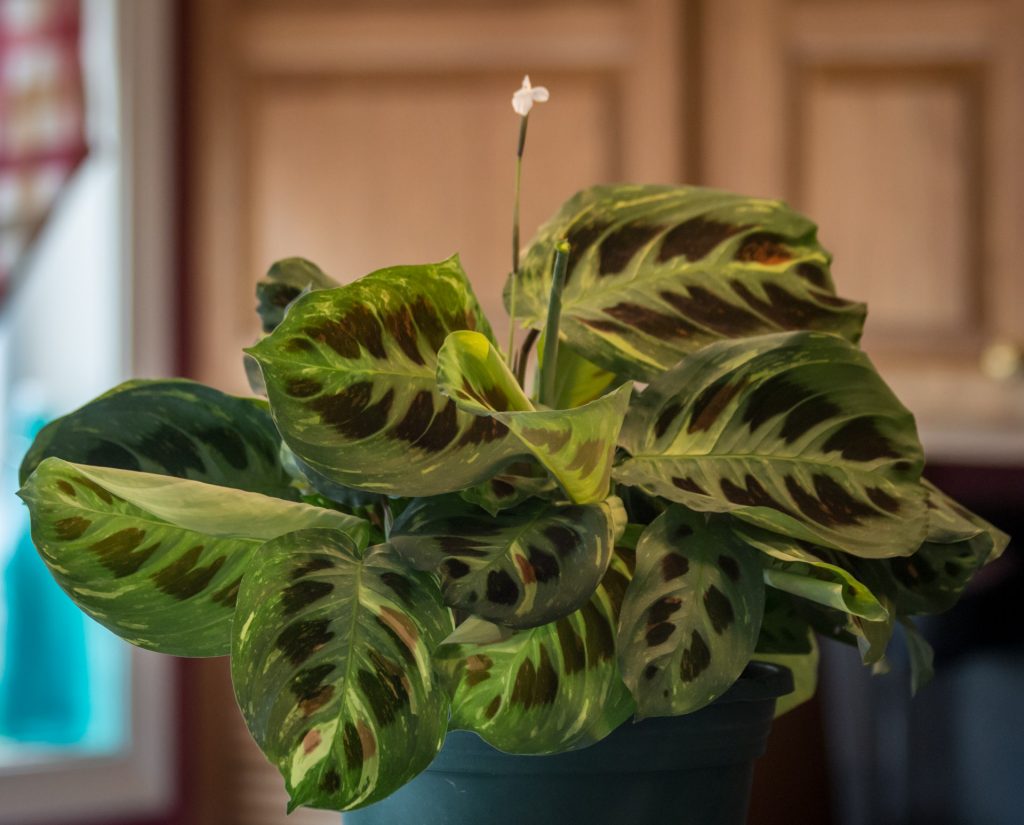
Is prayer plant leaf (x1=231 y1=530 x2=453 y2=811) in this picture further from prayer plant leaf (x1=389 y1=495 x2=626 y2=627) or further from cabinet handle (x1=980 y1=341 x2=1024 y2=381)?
cabinet handle (x1=980 y1=341 x2=1024 y2=381)

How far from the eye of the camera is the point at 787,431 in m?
0.29

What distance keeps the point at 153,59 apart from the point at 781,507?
5.06ft

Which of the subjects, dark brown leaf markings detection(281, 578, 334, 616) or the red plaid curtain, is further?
the red plaid curtain

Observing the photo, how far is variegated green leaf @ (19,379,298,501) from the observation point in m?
0.31

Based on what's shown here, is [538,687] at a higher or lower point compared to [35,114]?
lower

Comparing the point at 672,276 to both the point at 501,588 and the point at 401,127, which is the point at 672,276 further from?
the point at 401,127

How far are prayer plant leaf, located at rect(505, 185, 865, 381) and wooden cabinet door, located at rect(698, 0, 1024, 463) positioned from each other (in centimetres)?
124

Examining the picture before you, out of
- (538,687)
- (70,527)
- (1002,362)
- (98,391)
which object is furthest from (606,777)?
(98,391)

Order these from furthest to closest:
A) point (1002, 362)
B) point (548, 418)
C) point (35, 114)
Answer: point (35, 114), point (1002, 362), point (548, 418)

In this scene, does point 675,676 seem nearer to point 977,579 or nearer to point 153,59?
point 977,579

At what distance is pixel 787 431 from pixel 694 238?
7 centimetres

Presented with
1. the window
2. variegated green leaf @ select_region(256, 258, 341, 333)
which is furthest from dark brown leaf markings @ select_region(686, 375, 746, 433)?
the window

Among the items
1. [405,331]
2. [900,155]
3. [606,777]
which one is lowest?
[606,777]

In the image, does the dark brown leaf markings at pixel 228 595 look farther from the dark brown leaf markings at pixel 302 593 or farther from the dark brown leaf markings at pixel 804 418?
the dark brown leaf markings at pixel 804 418
